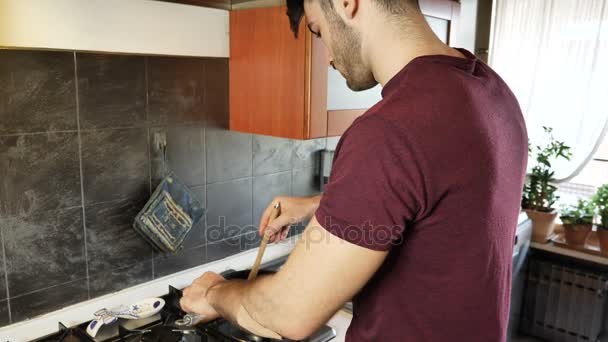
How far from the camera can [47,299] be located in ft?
4.43

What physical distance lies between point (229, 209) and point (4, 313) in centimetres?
74

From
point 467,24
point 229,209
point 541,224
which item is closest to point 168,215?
point 229,209

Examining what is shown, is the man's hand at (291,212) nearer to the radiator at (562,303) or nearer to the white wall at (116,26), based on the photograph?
Result: the white wall at (116,26)

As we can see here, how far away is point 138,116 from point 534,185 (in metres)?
2.03

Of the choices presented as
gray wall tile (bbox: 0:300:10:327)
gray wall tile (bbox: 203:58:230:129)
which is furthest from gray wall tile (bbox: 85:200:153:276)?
gray wall tile (bbox: 203:58:230:129)

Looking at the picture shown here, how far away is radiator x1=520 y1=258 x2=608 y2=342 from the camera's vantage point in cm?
236

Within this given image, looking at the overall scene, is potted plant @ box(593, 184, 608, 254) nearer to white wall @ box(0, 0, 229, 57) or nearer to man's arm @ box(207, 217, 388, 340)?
white wall @ box(0, 0, 229, 57)

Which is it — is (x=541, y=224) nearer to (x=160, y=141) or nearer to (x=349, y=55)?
(x=160, y=141)

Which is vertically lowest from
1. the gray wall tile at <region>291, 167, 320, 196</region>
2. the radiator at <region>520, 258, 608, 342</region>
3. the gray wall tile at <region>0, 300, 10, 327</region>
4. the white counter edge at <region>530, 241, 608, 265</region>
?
the radiator at <region>520, 258, 608, 342</region>

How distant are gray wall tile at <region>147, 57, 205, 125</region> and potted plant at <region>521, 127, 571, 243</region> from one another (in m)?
1.79

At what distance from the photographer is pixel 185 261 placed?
65.6 inches

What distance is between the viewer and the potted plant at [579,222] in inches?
93.1

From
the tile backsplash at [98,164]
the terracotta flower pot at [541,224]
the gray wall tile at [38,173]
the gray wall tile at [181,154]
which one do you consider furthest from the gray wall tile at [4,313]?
the terracotta flower pot at [541,224]

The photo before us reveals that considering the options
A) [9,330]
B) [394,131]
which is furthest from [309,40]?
[9,330]
